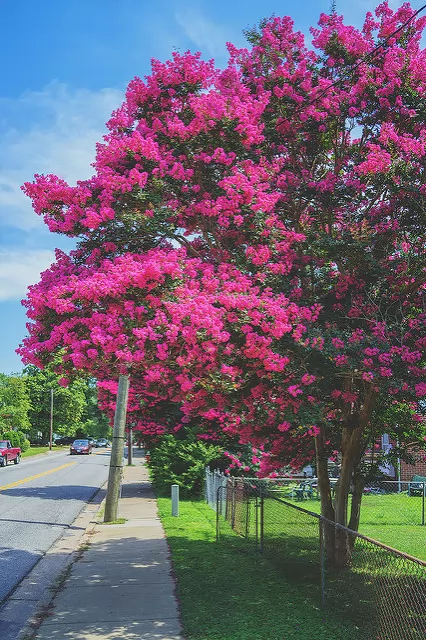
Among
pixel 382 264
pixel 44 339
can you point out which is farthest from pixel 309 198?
pixel 44 339

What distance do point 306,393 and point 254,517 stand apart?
15.4 ft

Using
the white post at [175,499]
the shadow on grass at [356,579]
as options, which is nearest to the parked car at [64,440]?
the white post at [175,499]

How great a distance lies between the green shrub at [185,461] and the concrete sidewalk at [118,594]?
568cm

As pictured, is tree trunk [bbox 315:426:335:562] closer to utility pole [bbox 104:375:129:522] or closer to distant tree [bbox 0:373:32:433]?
utility pole [bbox 104:375:129:522]

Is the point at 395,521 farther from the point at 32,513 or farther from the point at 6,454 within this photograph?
the point at 6,454

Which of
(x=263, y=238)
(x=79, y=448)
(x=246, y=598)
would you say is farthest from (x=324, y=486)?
(x=79, y=448)

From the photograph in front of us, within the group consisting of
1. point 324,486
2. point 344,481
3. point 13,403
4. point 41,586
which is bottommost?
point 41,586

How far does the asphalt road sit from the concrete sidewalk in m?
0.97

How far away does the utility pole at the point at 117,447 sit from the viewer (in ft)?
51.2

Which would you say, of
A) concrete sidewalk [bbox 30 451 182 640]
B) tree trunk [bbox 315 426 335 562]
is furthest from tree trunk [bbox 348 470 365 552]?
concrete sidewalk [bbox 30 451 182 640]

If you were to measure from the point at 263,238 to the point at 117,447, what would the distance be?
8631 mm

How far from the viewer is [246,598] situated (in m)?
8.44

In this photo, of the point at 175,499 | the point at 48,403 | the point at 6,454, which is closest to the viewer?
the point at 175,499

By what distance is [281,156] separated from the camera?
1041cm
